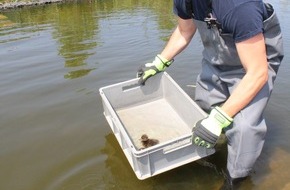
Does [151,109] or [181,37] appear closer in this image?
[181,37]

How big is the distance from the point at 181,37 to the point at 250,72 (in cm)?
137

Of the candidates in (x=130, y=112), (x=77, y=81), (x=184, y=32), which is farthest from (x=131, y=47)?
(x=184, y=32)

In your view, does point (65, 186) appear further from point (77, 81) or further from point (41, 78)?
point (41, 78)

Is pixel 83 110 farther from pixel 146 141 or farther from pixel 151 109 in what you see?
pixel 146 141

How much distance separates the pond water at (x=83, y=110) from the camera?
11.4 ft

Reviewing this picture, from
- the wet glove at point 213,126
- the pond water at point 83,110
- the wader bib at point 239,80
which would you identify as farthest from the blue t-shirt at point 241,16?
the pond water at point 83,110

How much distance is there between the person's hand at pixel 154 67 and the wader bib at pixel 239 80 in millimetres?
744

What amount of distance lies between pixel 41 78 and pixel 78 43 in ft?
8.46

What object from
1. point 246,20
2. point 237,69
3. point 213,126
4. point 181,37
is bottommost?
point 213,126

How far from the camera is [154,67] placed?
4047 millimetres

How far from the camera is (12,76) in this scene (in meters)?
6.35

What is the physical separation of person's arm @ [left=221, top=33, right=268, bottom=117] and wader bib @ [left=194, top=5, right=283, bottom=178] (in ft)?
0.58

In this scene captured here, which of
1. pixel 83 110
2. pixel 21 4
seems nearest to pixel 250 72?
pixel 83 110

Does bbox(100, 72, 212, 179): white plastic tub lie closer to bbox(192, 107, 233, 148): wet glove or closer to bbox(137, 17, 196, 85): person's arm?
bbox(137, 17, 196, 85): person's arm
